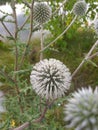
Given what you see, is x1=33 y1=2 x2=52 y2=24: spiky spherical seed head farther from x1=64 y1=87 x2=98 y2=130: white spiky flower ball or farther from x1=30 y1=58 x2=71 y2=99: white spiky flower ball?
x1=64 y1=87 x2=98 y2=130: white spiky flower ball

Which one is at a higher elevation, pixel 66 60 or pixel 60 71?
pixel 60 71

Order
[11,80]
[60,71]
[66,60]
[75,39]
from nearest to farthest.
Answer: [60,71] → [11,80] → [66,60] → [75,39]

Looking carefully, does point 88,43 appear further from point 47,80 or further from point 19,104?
point 47,80

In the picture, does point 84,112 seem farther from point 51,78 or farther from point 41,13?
point 41,13

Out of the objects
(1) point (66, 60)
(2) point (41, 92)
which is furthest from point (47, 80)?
(1) point (66, 60)

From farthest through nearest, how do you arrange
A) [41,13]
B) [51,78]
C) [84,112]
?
[41,13], [51,78], [84,112]

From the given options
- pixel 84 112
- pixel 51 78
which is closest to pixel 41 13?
pixel 51 78
